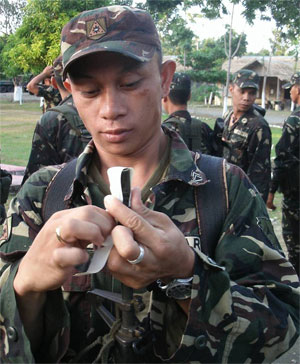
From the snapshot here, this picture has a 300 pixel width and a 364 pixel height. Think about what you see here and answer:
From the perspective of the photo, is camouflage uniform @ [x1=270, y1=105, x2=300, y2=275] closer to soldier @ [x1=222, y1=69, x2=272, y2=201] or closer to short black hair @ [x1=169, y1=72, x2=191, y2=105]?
soldier @ [x1=222, y1=69, x2=272, y2=201]

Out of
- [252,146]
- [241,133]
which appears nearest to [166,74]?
[252,146]

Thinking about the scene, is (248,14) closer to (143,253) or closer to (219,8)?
(219,8)

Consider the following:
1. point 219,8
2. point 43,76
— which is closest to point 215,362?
point 43,76

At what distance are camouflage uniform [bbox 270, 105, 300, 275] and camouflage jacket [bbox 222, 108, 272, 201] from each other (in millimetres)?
164

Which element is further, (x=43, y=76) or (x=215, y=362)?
(x=43, y=76)

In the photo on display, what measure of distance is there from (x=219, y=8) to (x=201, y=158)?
53.4 ft

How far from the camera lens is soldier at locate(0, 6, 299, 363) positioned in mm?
1191

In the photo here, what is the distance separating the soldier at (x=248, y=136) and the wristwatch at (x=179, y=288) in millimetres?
4242

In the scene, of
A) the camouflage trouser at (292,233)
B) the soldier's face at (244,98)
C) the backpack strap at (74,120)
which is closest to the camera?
the backpack strap at (74,120)

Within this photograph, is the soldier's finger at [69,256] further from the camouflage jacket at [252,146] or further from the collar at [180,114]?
the camouflage jacket at [252,146]

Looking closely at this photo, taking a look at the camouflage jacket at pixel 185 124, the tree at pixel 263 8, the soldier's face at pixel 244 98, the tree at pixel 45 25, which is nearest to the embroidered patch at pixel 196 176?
the camouflage jacket at pixel 185 124

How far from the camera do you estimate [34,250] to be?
1.16 metres

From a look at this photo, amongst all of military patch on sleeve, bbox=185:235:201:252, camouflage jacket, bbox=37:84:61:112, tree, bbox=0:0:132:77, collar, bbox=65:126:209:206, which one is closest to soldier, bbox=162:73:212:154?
camouflage jacket, bbox=37:84:61:112

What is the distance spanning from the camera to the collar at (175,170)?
1470 millimetres
